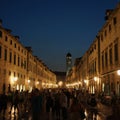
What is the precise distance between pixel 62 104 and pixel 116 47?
50.3 feet

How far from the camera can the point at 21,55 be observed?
6162 centimetres

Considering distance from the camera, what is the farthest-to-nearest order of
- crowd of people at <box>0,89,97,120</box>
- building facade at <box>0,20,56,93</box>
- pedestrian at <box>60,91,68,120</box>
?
building facade at <box>0,20,56,93</box>
pedestrian at <box>60,91,68,120</box>
crowd of people at <box>0,89,97,120</box>

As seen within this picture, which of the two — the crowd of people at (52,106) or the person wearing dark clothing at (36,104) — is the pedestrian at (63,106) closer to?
the crowd of people at (52,106)

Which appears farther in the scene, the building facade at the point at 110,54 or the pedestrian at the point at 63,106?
the building facade at the point at 110,54

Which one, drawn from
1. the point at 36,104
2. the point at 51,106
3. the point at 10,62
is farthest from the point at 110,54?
the point at 36,104

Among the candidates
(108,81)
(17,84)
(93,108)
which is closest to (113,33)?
(108,81)

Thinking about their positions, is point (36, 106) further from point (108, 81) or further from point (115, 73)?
point (108, 81)

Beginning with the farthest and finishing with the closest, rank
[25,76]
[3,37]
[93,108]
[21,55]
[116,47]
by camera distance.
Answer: [25,76] → [21,55] → [3,37] → [116,47] → [93,108]

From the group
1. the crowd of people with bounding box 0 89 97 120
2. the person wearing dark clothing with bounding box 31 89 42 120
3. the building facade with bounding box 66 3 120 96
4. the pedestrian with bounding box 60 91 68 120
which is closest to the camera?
the crowd of people with bounding box 0 89 97 120

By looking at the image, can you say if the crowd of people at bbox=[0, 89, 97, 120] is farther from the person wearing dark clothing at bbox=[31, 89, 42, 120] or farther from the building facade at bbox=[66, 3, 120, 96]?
the building facade at bbox=[66, 3, 120, 96]

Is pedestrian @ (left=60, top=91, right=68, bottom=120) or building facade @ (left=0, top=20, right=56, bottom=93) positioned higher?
building facade @ (left=0, top=20, right=56, bottom=93)

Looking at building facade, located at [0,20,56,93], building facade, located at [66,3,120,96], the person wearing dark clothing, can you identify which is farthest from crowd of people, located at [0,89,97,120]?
building facade, located at [0,20,56,93]

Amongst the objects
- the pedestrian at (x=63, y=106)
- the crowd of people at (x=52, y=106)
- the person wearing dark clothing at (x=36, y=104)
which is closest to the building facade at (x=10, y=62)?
the crowd of people at (x=52, y=106)

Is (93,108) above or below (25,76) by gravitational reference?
below
